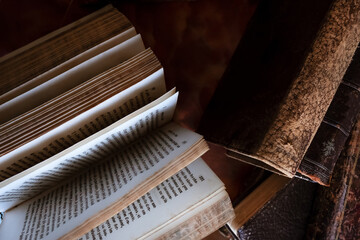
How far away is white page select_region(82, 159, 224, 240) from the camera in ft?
1.87

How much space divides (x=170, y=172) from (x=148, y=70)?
170 mm

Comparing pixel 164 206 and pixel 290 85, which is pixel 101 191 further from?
pixel 290 85

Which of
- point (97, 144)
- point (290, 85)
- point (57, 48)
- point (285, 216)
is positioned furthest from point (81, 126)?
point (285, 216)

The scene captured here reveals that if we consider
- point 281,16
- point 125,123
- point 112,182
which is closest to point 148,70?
point 125,123

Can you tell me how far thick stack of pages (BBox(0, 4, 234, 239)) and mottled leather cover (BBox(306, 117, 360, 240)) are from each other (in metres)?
0.36

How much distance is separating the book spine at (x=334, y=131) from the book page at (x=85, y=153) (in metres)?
0.35

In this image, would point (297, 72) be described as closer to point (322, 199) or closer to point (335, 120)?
point (335, 120)

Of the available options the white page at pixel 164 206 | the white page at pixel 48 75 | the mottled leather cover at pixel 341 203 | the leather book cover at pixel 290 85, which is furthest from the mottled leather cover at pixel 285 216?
the white page at pixel 48 75

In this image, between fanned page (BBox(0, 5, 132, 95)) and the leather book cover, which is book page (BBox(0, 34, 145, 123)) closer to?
fanned page (BBox(0, 5, 132, 95))

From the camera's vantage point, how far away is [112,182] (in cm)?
62

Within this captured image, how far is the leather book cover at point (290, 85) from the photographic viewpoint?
66cm

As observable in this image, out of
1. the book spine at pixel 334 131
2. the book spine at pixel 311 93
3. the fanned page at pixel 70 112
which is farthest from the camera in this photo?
the book spine at pixel 334 131

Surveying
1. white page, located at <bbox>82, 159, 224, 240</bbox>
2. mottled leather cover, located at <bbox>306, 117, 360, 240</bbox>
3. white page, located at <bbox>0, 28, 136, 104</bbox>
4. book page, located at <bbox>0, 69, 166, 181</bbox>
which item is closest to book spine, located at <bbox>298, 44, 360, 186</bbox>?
mottled leather cover, located at <bbox>306, 117, 360, 240</bbox>

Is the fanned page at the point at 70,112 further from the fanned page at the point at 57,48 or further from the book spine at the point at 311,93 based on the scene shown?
the book spine at the point at 311,93
